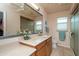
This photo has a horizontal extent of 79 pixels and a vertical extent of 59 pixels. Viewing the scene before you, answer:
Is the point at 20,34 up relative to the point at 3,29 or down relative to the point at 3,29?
down

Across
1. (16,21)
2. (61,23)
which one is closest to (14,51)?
(16,21)

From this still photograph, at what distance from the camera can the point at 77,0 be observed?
84cm

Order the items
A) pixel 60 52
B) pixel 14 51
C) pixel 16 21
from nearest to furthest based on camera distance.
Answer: pixel 14 51
pixel 16 21
pixel 60 52

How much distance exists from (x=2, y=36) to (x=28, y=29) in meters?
0.65

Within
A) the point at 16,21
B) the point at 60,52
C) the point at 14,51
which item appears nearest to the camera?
the point at 14,51

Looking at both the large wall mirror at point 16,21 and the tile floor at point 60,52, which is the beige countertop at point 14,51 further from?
the tile floor at point 60,52

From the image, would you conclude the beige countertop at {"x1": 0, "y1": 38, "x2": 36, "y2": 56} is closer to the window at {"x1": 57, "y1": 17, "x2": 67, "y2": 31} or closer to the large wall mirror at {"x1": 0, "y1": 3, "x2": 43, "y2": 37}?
the large wall mirror at {"x1": 0, "y1": 3, "x2": 43, "y2": 37}

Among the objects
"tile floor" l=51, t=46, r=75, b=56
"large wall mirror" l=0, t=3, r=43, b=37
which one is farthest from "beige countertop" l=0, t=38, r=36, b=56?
"tile floor" l=51, t=46, r=75, b=56

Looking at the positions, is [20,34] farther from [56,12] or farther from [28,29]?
[56,12]

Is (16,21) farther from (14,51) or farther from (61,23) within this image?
(61,23)

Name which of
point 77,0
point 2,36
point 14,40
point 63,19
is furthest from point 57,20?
point 2,36

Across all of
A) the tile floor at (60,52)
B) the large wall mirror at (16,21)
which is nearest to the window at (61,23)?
the tile floor at (60,52)

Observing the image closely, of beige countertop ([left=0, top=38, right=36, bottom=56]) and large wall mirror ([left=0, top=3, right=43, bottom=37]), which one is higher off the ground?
large wall mirror ([left=0, top=3, right=43, bottom=37])

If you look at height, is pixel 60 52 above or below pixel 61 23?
below
